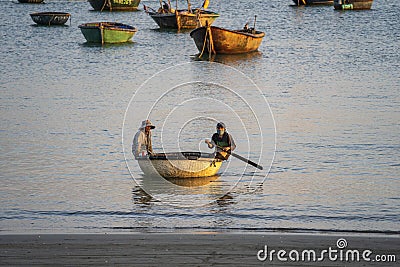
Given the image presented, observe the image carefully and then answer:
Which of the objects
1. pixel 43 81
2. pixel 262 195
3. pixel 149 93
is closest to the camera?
pixel 262 195

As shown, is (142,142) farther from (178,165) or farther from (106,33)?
(106,33)

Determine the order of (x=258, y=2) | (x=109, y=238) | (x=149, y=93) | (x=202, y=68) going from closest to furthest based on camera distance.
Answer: (x=109, y=238) < (x=149, y=93) < (x=202, y=68) < (x=258, y=2)

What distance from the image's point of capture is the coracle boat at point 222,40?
38.2 meters

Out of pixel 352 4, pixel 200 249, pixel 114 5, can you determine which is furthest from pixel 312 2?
pixel 200 249

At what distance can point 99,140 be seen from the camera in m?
20.2

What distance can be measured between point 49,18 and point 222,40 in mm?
23656

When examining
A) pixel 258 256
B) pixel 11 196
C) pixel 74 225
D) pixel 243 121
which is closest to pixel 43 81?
pixel 243 121

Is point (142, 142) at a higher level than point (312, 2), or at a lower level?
higher

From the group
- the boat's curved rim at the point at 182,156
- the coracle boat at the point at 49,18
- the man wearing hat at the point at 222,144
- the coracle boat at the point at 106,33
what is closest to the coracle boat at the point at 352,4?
the coracle boat at the point at 49,18

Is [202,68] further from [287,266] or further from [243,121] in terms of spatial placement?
[287,266]

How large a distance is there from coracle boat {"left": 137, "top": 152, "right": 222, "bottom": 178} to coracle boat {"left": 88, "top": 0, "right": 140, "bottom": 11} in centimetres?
5817

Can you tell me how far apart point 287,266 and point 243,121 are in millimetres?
13652

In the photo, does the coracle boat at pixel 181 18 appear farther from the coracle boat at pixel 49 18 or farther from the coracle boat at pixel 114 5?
the coracle boat at pixel 114 5

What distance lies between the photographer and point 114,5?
72.5m
